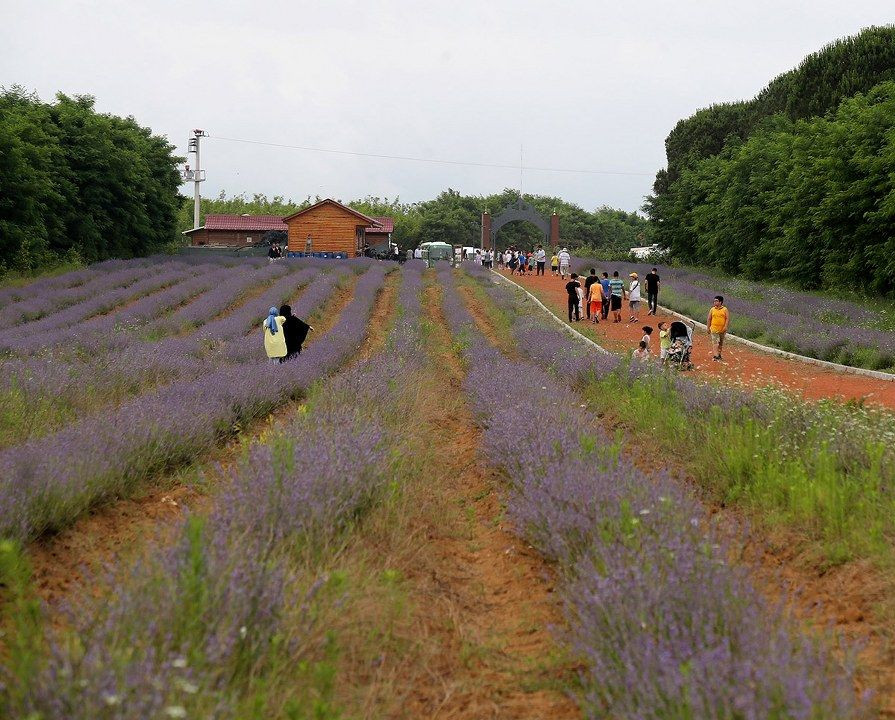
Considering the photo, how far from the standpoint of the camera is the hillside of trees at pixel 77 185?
27.2m

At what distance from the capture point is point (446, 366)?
15453 millimetres

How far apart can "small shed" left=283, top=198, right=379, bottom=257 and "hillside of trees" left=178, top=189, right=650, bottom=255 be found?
34.7m

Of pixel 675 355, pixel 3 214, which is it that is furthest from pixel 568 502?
pixel 3 214

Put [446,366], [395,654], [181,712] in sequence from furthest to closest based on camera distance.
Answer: [446,366]
[395,654]
[181,712]

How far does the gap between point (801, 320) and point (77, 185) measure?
28.9m

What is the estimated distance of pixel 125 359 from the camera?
12.0 meters

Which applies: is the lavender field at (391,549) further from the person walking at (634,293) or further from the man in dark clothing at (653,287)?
the man in dark clothing at (653,287)

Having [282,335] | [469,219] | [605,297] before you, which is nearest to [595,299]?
[605,297]

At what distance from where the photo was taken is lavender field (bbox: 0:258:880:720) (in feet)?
9.02

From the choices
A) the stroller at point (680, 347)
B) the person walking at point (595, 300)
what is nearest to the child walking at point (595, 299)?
the person walking at point (595, 300)

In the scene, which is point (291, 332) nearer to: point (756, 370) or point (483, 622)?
point (756, 370)

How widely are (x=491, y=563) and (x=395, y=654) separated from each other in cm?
162

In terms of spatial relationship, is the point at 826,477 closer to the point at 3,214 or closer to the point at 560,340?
the point at 560,340

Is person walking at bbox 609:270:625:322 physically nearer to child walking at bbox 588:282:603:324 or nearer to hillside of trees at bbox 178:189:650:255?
child walking at bbox 588:282:603:324
